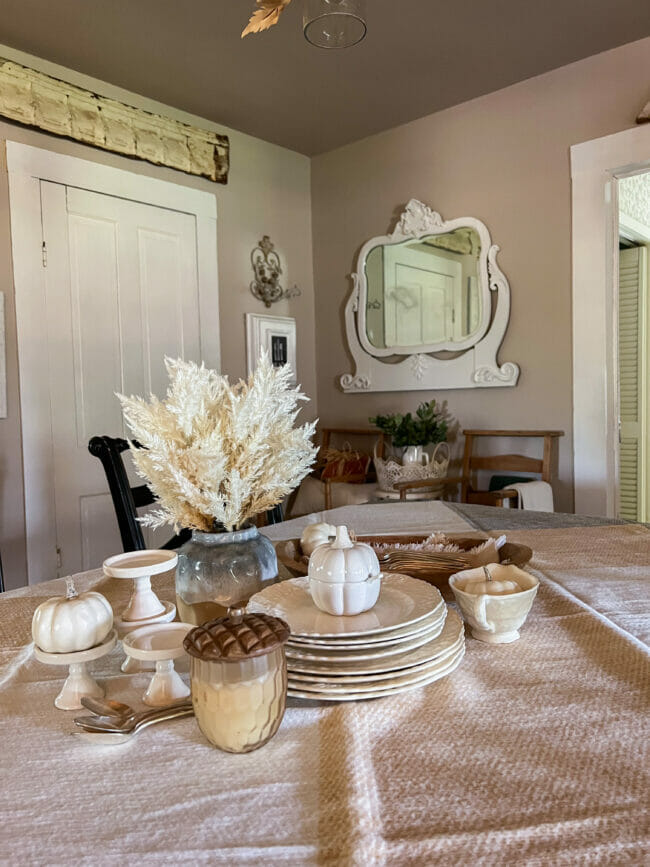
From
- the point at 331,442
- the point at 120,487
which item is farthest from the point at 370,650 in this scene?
the point at 331,442

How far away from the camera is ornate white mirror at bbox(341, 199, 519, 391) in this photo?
3162 mm

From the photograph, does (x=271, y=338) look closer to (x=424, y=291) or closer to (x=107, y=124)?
(x=424, y=291)

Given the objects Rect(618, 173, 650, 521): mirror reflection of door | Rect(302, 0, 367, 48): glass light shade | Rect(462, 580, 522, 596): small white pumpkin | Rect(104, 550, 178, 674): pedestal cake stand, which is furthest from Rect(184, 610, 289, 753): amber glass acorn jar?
Rect(618, 173, 650, 521): mirror reflection of door

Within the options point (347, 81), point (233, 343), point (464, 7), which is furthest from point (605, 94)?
point (233, 343)

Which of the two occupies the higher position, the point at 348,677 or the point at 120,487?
the point at 120,487

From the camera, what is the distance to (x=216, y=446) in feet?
2.49

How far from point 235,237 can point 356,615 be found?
3.14m

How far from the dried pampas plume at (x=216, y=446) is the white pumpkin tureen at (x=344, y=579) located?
0.13 metres

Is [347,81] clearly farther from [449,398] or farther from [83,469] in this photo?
[83,469]

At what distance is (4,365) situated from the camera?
8.50 ft

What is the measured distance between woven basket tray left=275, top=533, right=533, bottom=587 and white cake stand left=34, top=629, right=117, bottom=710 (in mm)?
392

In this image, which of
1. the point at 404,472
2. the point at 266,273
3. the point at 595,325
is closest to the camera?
the point at 595,325

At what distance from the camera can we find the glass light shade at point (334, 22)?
4.86 feet

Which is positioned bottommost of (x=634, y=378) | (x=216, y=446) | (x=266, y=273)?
(x=216, y=446)
